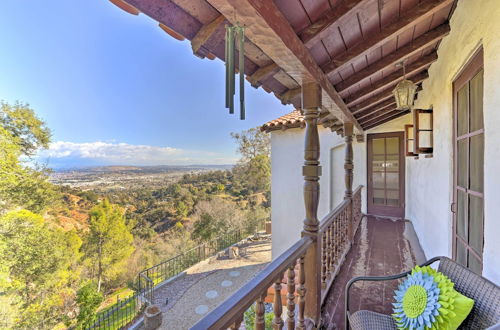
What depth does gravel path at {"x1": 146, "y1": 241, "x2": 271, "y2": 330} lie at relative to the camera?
223 inches

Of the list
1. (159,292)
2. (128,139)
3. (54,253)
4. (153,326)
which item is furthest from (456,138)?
(128,139)

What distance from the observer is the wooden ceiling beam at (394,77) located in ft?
8.23

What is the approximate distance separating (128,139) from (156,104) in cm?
418

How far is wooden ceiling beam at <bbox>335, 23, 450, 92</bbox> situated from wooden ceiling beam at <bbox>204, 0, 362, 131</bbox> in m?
0.80

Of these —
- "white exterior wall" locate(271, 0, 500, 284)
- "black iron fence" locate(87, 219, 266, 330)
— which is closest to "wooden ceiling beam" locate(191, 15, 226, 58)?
"white exterior wall" locate(271, 0, 500, 284)

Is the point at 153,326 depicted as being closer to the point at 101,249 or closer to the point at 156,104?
the point at 101,249

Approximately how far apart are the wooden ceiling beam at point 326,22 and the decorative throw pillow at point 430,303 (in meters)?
1.39

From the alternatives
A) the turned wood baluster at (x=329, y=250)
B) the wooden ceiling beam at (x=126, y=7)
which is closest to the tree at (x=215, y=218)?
the turned wood baluster at (x=329, y=250)

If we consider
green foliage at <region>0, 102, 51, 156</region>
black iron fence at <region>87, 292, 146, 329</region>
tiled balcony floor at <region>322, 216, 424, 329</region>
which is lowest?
black iron fence at <region>87, 292, 146, 329</region>

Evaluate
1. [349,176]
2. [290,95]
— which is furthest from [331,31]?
[349,176]

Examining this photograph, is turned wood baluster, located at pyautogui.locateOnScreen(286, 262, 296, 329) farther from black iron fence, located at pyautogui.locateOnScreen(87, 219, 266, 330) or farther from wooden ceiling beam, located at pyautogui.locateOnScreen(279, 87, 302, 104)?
black iron fence, located at pyautogui.locateOnScreen(87, 219, 266, 330)

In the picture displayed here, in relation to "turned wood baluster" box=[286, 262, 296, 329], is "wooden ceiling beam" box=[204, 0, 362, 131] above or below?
above

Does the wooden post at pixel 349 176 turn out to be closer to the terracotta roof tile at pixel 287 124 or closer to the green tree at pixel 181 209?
the terracotta roof tile at pixel 287 124

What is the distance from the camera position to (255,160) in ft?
47.9
